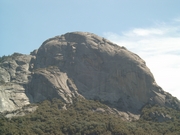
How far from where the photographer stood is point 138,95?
350ft

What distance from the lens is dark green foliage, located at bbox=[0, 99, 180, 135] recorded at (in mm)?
77750

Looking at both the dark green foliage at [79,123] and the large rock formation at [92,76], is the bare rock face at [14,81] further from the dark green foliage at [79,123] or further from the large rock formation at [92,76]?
the dark green foliage at [79,123]

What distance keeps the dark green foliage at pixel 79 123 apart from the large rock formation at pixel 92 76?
5.50 m

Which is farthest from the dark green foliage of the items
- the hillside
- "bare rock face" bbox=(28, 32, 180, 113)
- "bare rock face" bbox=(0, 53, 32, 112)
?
"bare rock face" bbox=(0, 53, 32, 112)

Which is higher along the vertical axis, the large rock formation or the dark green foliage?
the large rock formation

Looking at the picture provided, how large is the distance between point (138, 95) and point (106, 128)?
2839 cm

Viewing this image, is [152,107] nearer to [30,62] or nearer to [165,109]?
[165,109]

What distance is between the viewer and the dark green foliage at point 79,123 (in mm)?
77750

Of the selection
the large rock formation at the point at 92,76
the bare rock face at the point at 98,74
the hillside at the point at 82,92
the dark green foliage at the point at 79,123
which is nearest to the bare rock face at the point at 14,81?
the hillside at the point at 82,92

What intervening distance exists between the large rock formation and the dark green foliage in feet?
18.0

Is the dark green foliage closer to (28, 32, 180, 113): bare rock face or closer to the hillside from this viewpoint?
the hillside

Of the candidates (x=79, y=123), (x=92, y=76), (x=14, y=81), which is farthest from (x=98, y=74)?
(x=79, y=123)

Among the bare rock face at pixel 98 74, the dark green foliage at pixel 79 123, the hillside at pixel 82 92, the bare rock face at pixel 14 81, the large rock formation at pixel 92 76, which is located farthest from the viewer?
the bare rock face at pixel 98 74

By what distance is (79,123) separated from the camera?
83250mm
